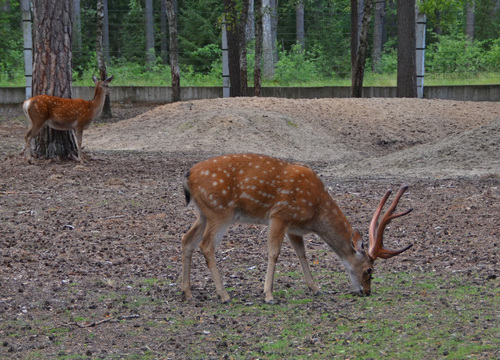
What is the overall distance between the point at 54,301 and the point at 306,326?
2.06m

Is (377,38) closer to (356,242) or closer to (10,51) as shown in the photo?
(10,51)

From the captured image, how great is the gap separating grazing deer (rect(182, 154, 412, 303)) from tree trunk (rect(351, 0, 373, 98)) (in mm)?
14594

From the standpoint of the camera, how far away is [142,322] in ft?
18.0

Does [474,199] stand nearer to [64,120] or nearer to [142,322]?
[142,322]

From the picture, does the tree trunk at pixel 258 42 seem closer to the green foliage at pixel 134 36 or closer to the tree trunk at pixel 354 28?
the tree trunk at pixel 354 28

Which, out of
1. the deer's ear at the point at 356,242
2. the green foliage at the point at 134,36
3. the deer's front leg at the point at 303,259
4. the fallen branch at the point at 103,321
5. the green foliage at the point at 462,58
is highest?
the green foliage at the point at 134,36

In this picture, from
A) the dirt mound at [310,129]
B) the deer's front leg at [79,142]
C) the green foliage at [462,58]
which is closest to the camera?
the deer's front leg at [79,142]

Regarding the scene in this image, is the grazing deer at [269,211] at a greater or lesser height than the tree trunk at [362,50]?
lesser

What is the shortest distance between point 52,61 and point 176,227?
19.5 feet

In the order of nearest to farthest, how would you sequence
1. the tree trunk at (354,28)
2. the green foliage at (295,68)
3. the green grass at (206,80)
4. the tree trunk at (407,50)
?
the tree trunk at (407,50) → the tree trunk at (354,28) → the green grass at (206,80) → the green foliage at (295,68)

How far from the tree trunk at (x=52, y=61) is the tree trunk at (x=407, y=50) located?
10816 mm

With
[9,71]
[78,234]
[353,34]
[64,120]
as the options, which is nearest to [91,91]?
[9,71]

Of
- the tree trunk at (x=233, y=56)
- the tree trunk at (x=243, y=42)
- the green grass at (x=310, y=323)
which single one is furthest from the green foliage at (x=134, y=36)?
the green grass at (x=310, y=323)

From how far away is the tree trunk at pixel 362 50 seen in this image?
20000 millimetres
